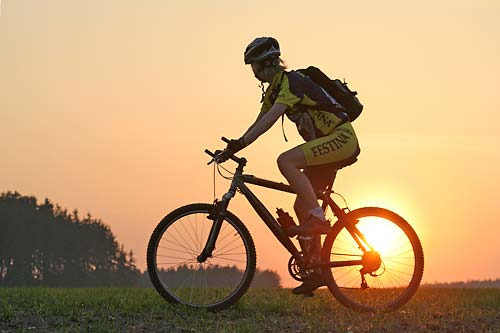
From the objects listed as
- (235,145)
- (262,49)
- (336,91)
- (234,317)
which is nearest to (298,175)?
(235,145)

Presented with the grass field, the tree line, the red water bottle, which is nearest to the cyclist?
the red water bottle

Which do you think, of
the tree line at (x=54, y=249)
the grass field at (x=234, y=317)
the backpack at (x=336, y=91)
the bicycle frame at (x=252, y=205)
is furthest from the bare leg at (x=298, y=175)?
the tree line at (x=54, y=249)

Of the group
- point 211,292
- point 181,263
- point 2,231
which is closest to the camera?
point 181,263

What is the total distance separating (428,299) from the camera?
12.6 metres

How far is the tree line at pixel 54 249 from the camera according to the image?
3684 inches

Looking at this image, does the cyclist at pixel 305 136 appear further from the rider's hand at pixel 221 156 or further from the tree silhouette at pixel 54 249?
the tree silhouette at pixel 54 249

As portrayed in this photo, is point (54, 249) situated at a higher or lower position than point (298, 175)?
higher

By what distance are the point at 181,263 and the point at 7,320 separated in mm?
2044

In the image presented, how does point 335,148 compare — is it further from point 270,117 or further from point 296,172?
point 270,117

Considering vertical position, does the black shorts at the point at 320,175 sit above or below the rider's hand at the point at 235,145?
below

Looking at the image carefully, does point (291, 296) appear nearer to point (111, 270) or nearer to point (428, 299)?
point (428, 299)

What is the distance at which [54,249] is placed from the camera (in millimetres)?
99750

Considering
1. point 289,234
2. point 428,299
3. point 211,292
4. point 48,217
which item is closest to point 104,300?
point 211,292

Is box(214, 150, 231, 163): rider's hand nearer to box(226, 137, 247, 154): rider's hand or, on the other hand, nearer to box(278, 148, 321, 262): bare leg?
box(226, 137, 247, 154): rider's hand
